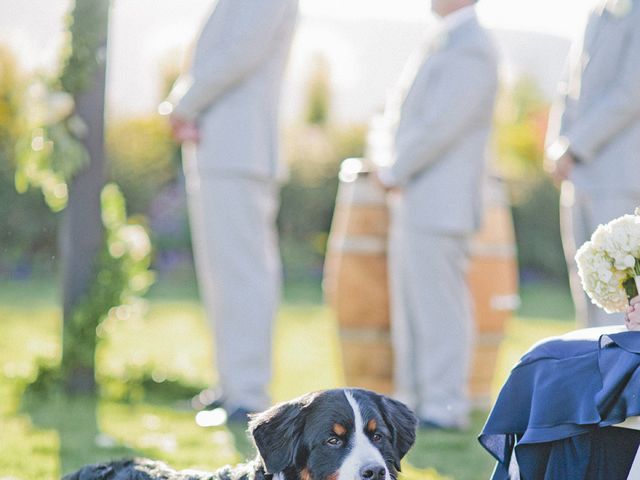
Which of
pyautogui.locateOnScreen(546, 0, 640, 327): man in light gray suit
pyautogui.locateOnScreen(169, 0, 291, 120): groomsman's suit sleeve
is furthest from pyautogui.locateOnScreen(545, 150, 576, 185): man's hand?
pyautogui.locateOnScreen(169, 0, 291, 120): groomsman's suit sleeve

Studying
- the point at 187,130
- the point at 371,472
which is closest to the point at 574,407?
the point at 371,472

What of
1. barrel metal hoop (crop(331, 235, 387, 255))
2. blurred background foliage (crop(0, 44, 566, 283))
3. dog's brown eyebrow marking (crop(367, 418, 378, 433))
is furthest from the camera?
blurred background foliage (crop(0, 44, 566, 283))

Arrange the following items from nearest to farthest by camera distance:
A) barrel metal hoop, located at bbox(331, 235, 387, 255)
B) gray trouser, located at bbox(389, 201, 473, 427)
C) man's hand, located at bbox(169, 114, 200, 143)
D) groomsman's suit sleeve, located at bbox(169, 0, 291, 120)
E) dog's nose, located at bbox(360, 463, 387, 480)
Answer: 1. dog's nose, located at bbox(360, 463, 387, 480)
2. groomsman's suit sleeve, located at bbox(169, 0, 291, 120)
3. man's hand, located at bbox(169, 114, 200, 143)
4. gray trouser, located at bbox(389, 201, 473, 427)
5. barrel metal hoop, located at bbox(331, 235, 387, 255)

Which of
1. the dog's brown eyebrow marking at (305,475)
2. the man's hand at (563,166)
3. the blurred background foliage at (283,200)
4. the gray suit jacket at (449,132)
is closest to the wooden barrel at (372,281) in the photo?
the gray suit jacket at (449,132)

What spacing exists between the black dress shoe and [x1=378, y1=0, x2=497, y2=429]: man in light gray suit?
0.96 m

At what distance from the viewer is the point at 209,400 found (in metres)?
4.91

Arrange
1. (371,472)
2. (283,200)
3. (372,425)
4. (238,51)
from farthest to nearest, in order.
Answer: (283,200), (238,51), (372,425), (371,472)

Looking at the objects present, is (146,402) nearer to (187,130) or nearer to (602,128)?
(187,130)

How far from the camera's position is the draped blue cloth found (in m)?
2.48

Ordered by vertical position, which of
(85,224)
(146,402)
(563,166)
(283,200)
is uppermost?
(563,166)

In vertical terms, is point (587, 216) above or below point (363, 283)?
above

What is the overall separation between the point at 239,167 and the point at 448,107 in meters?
1.01

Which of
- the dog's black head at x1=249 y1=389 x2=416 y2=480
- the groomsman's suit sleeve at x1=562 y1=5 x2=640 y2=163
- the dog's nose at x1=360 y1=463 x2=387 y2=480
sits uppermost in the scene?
the groomsman's suit sleeve at x1=562 y1=5 x2=640 y2=163

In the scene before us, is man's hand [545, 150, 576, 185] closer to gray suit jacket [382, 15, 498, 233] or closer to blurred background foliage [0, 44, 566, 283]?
gray suit jacket [382, 15, 498, 233]
